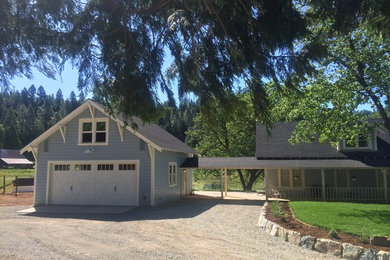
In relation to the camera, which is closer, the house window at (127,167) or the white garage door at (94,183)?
the white garage door at (94,183)

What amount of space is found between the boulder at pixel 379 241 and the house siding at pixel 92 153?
37.5ft

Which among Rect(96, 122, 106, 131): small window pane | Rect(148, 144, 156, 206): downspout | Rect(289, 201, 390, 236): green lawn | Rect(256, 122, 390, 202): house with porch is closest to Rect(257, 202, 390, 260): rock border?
Rect(289, 201, 390, 236): green lawn

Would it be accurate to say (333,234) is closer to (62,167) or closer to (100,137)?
(100,137)

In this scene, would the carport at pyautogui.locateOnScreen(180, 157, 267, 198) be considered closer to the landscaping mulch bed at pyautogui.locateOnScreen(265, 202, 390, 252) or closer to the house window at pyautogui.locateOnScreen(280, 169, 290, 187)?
the house window at pyautogui.locateOnScreen(280, 169, 290, 187)

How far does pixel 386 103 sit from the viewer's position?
49.9ft

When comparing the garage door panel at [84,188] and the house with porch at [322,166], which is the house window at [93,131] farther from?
the house with porch at [322,166]

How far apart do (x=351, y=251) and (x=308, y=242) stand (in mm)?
1086

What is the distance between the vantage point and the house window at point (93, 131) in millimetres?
18469

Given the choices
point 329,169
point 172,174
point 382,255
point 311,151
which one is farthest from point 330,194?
point 382,255

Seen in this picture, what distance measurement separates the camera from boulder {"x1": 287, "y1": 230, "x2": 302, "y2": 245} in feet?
28.8

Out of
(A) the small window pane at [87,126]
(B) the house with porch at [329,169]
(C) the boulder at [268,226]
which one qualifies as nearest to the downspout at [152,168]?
(A) the small window pane at [87,126]

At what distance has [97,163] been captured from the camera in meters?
18.2

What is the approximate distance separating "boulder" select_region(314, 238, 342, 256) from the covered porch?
35.7 ft

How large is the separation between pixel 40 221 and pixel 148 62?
10.5 meters
